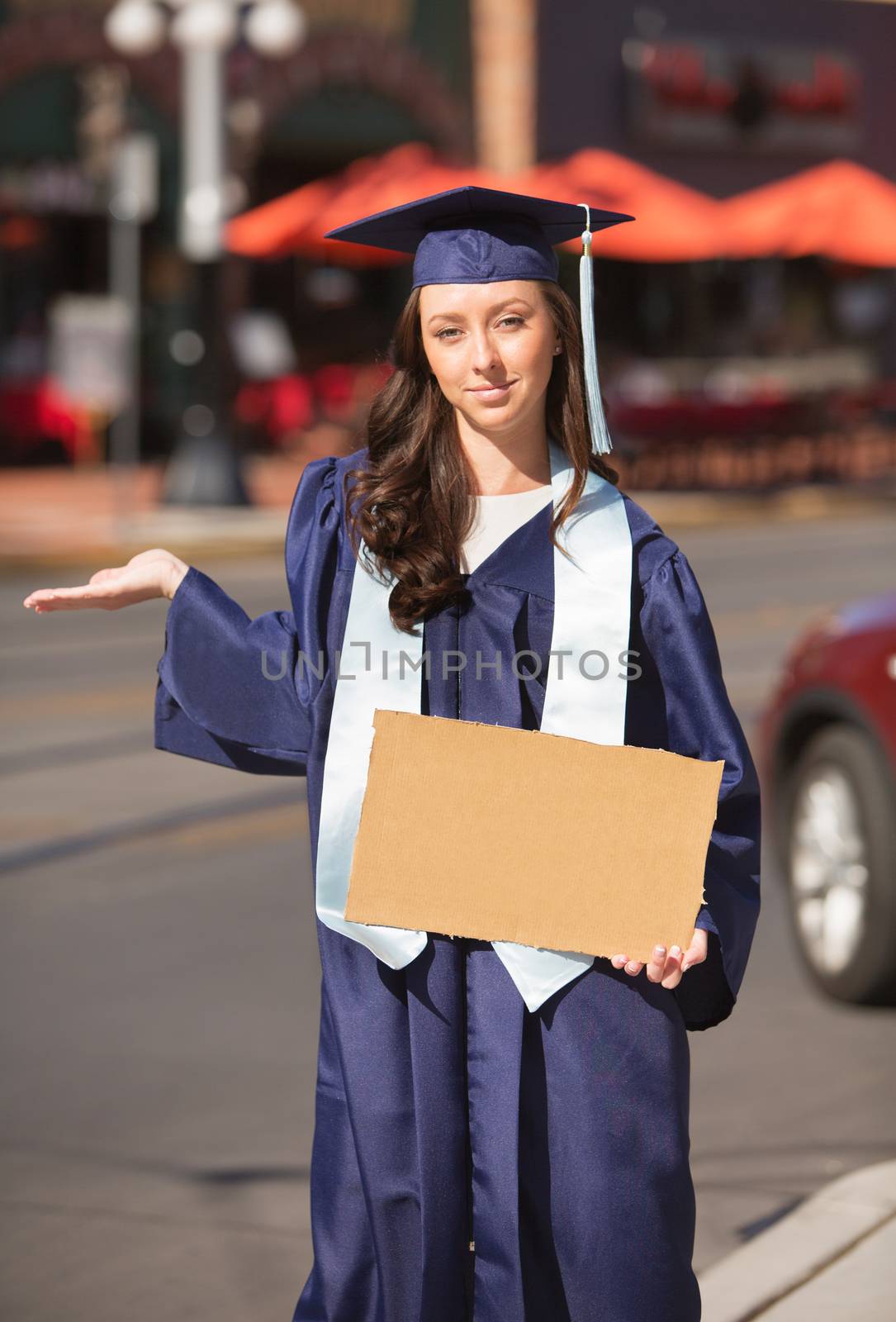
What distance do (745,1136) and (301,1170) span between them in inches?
42.9

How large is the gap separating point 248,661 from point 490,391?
1.76 ft

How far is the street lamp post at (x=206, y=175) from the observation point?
59.9 ft

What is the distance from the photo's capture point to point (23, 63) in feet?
77.6

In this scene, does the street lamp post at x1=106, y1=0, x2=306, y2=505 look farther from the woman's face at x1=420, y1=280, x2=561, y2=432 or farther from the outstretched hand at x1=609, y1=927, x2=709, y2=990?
the outstretched hand at x1=609, y1=927, x2=709, y2=990

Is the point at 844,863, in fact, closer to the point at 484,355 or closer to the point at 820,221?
the point at 484,355

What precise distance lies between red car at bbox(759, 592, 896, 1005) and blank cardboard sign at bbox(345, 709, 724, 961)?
121 inches

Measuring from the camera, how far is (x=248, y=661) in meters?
3.02

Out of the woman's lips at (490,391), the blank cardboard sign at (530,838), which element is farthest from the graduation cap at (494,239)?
the blank cardboard sign at (530,838)

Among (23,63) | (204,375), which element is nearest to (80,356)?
(204,375)

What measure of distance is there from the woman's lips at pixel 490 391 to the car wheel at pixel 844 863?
10.4ft

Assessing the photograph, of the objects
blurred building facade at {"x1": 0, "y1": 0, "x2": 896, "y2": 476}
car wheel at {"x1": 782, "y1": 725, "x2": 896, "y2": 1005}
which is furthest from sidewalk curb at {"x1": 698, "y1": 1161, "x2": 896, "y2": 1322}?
blurred building facade at {"x1": 0, "y1": 0, "x2": 896, "y2": 476}

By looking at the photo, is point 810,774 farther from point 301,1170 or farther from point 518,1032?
point 518,1032

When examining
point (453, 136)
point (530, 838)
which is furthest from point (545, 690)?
point (453, 136)

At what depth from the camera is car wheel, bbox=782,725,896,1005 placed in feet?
18.9
